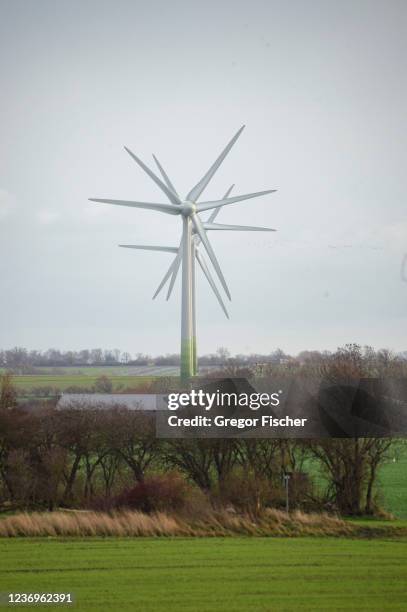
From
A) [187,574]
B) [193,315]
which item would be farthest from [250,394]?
[187,574]

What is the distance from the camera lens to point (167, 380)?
5778 cm

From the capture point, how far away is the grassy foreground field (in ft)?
54.0

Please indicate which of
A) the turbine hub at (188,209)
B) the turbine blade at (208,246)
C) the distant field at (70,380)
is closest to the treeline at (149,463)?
the turbine blade at (208,246)

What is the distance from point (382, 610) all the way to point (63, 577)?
21.3 feet

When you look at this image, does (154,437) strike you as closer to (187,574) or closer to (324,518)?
(324,518)

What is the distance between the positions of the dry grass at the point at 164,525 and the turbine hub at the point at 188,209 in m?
23.3

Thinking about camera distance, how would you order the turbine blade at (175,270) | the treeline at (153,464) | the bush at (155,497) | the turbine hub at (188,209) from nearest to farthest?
the bush at (155,497) → the treeline at (153,464) → the turbine hub at (188,209) → the turbine blade at (175,270)

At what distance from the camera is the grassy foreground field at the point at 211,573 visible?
1645 cm

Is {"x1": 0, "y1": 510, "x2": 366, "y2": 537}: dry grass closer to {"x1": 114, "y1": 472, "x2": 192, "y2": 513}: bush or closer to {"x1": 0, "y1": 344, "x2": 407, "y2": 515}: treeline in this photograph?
{"x1": 114, "y1": 472, "x2": 192, "y2": 513}: bush

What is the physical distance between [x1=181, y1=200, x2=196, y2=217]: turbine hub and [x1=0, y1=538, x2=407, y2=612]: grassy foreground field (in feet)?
85.1

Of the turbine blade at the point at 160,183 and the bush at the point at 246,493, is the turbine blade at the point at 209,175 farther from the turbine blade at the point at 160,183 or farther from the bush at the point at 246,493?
the bush at the point at 246,493

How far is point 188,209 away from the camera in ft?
152

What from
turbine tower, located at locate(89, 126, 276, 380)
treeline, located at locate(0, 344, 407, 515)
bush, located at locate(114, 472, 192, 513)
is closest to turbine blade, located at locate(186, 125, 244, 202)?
turbine tower, located at locate(89, 126, 276, 380)

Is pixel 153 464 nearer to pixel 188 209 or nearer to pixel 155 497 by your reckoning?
pixel 155 497
